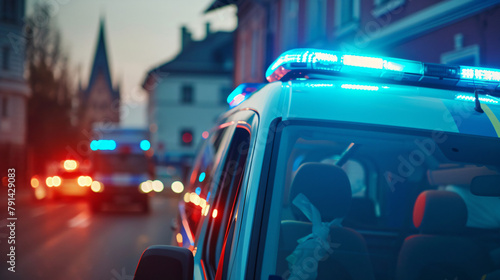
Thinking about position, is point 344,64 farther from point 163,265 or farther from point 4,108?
point 4,108

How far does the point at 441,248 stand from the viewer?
8.71 ft

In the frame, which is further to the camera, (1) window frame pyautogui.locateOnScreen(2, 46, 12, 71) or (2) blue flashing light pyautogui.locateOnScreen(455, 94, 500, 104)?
(1) window frame pyautogui.locateOnScreen(2, 46, 12, 71)

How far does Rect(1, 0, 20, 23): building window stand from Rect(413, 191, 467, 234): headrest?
4369 cm

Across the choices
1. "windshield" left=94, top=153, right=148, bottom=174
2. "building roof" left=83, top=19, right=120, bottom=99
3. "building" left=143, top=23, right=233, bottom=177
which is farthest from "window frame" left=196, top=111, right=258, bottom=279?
"building roof" left=83, top=19, right=120, bottom=99

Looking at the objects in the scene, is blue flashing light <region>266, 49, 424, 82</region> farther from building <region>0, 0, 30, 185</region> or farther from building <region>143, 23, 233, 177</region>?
building <region>143, 23, 233, 177</region>

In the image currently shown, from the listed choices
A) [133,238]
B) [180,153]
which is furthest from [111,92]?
[133,238]

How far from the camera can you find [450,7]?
37.1 feet

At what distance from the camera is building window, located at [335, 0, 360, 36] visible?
16094mm

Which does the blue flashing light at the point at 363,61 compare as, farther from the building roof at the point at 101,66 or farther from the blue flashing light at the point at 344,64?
the building roof at the point at 101,66

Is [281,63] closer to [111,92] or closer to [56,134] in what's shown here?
[56,134]

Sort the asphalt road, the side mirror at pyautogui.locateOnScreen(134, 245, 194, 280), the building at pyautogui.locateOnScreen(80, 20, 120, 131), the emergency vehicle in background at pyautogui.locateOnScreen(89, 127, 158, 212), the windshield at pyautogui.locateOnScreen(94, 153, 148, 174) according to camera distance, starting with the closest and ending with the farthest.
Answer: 1. the side mirror at pyautogui.locateOnScreen(134, 245, 194, 280)
2. the asphalt road
3. the emergency vehicle in background at pyautogui.locateOnScreen(89, 127, 158, 212)
4. the windshield at pyautogui.locateOnScreen(94, 153, 148, 174)
5. the building at pyautogui.locateOnScreen(80, 20, 120, 131)

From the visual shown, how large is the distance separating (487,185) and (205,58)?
5875cm

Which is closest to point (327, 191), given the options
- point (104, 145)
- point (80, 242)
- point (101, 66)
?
point (80, 242)

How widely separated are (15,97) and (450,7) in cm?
3953
